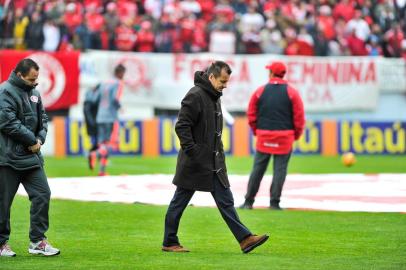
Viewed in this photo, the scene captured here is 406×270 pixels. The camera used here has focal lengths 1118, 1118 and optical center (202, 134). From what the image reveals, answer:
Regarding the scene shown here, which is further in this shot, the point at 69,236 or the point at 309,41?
the point at 309,41

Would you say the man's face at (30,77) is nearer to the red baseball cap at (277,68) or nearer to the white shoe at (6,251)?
the white shoe at (6,251)

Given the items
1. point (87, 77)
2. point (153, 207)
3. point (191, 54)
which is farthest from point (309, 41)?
point (153, 207)

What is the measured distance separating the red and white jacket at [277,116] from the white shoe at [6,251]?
210 inches

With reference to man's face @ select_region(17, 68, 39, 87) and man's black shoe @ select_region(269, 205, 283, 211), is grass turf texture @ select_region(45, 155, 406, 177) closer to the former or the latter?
man's black shoe @ select_region(269, 205, 283, 211)

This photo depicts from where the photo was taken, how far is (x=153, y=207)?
15336 millimetres

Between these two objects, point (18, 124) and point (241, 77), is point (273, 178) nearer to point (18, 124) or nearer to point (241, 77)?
point (18, 124)

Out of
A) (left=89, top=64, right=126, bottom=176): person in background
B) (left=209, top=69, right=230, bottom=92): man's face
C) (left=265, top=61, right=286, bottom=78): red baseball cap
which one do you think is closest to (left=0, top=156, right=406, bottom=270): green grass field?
(left=209, top=69, right=230, bottom=92): man's face

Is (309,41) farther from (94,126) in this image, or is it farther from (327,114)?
(94,126)

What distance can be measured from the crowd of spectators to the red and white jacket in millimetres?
13698

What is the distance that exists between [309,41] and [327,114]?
82.9 inches

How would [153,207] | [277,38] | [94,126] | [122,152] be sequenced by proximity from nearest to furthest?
[153,207] → [94,126] → [122,152] → [277,38]

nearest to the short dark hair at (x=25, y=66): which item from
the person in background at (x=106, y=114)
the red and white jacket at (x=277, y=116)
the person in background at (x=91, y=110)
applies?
the red and white jacket at (x=277, y=116)

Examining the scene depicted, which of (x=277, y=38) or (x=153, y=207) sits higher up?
(x=277, y=38)

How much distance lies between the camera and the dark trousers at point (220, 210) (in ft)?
35.4
